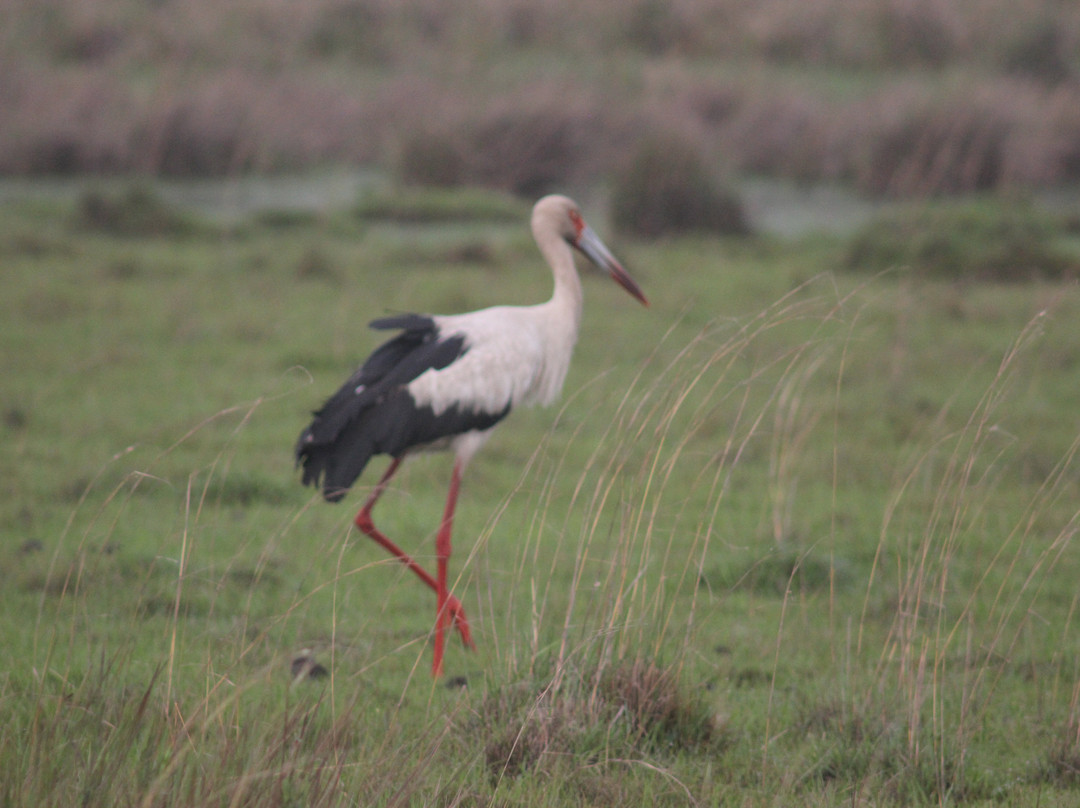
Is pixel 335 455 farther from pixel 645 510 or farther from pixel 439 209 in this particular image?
pixel 439 209

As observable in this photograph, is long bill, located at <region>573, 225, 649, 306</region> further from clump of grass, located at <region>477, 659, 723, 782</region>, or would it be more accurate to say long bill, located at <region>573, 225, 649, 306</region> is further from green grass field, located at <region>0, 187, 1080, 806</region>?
clump of grass, located at <region>477, 659, 723, 782</region>

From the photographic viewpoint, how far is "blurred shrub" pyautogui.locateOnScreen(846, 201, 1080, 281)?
1136 centimetres

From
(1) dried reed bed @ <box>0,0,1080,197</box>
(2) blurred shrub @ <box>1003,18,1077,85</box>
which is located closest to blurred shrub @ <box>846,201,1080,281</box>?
(1) dried reed bed @ <box>0,0,1080,197</box>

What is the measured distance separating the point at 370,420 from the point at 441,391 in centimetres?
28

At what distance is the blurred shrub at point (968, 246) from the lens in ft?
37.3

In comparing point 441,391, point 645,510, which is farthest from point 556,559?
point 645,510

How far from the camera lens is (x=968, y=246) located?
11664 mm

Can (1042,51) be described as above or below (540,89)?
above

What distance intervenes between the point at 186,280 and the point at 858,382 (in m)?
5.67

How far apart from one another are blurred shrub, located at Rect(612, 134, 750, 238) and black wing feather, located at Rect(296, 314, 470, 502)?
9.13 meters

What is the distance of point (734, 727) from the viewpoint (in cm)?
347

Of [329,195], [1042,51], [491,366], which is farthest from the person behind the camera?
[1042,51]

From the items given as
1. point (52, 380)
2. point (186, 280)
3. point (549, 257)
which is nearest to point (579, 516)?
point (549, 257)

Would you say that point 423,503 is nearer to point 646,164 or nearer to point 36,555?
point 36,555
